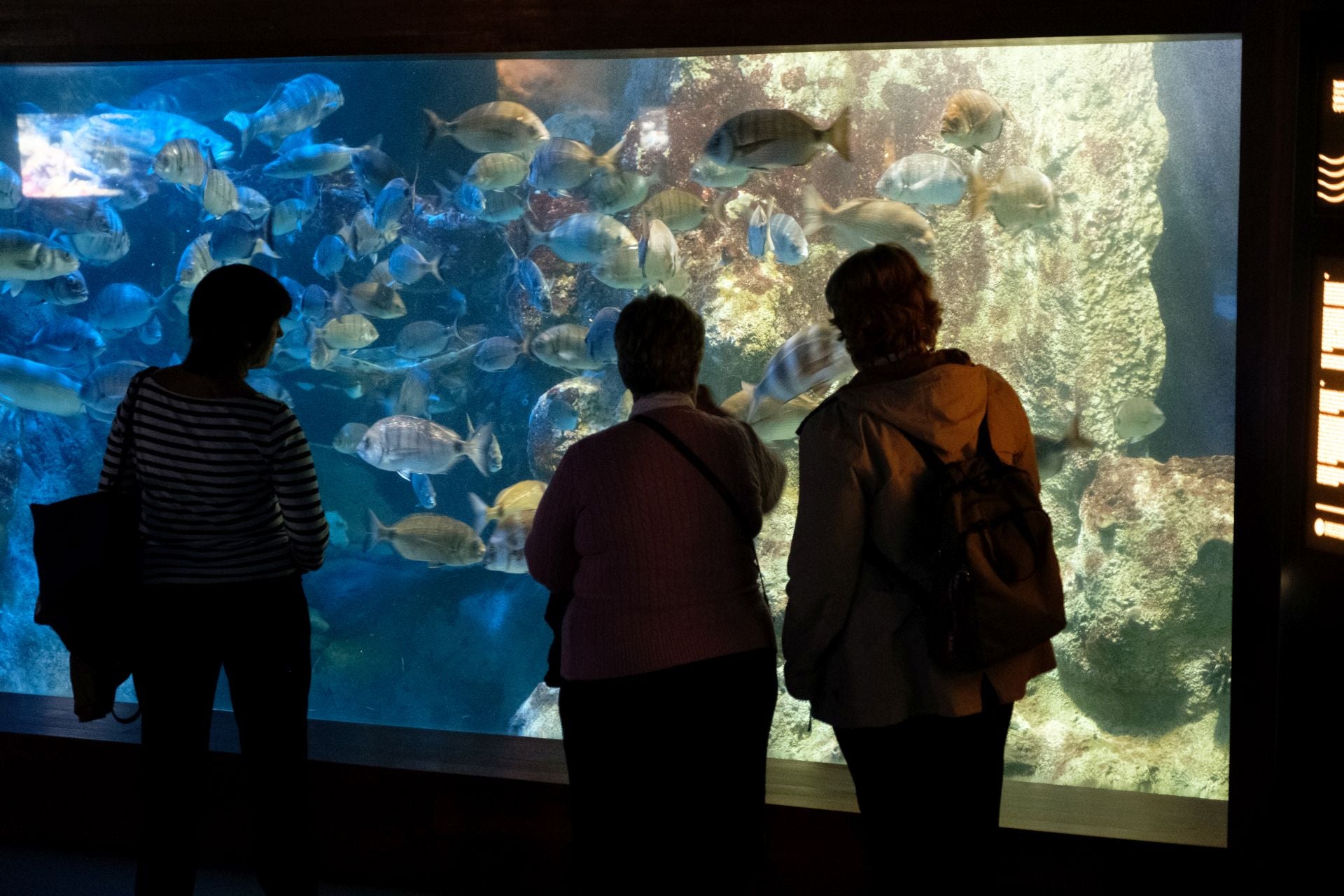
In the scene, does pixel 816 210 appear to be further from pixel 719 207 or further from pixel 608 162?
pixel 608 162

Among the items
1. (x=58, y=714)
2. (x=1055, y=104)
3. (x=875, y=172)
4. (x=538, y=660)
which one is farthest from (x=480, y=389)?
(x=1055, y=104)

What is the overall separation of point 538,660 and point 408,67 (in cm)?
441

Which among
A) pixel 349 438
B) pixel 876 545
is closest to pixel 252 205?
pixel 349 438

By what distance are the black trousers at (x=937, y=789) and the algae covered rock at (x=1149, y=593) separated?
6.59 ft

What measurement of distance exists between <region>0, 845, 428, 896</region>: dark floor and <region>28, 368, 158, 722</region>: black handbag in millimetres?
1096

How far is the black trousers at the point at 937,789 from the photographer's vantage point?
2027 mm

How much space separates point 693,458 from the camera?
7.29 ft

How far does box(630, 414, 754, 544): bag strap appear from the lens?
2.22 m

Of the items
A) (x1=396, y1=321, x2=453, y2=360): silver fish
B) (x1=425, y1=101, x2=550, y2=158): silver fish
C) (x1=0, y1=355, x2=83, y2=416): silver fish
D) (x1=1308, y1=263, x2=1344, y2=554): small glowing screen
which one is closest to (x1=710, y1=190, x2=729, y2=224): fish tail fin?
(x1=425, y1=101, x2=550, y2=158): silver fish

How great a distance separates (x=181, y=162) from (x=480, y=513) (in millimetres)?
2271

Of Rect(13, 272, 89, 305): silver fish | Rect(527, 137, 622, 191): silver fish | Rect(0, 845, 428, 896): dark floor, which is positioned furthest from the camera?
Rect(13, 272, 89, 305): silver fish

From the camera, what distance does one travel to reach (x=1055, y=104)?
4539 millimetres

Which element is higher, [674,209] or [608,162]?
[608,162]

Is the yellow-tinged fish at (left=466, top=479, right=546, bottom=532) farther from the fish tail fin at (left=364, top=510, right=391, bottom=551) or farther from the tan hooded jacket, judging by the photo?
the tan hooded jacket
